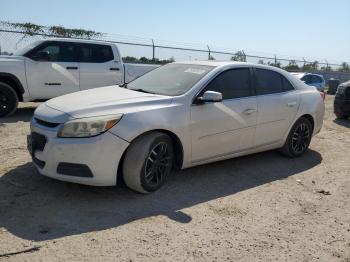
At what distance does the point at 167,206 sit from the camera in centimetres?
470

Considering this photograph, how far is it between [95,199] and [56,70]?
19.6ft

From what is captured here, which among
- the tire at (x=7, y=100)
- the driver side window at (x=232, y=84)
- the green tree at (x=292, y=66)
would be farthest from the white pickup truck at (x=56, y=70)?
the green tree at (x=292, y=66)

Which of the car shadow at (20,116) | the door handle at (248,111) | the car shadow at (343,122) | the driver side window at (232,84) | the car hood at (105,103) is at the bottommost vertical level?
the car shadow at (343,122)

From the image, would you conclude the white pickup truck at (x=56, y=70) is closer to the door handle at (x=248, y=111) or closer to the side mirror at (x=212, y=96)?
the door handle at (x=248, y=111)

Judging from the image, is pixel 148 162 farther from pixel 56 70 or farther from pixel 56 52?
pixel 56 52

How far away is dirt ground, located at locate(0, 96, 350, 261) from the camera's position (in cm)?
373

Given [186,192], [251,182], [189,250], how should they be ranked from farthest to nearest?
[251,182]
[186,192]
[189,250]

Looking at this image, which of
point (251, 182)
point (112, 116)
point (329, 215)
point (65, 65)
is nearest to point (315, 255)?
point (329, 215)

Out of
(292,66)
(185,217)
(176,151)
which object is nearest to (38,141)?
(176,151)

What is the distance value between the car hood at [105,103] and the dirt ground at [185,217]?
0.94 meters

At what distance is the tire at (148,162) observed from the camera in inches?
186

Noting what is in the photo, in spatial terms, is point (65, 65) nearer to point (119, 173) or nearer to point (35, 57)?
point (35, 57)

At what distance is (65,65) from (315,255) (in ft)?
25.7

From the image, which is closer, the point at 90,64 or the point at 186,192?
the point at 186,192
